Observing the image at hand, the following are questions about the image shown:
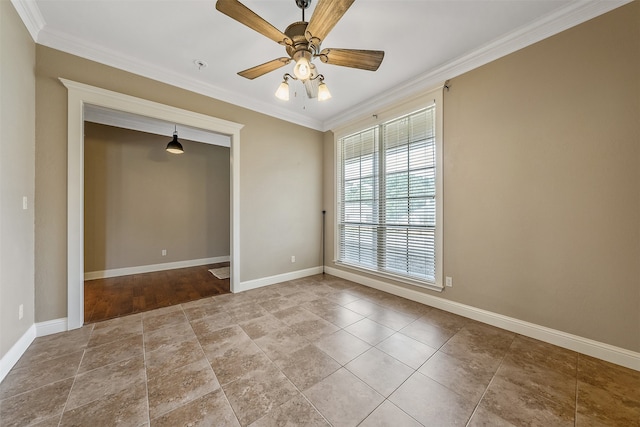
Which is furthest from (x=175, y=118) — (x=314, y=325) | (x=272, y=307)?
(x=314, y=325)

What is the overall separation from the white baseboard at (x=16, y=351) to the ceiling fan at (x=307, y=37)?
295cm

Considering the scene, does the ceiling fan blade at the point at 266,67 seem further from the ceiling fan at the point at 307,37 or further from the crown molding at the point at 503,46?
the crown molding at the point at 503,46

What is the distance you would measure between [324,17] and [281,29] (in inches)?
38.4

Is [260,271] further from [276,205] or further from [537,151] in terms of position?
[537,151]

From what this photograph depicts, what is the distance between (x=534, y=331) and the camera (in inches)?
88.6

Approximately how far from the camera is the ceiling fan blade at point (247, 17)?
150 cm

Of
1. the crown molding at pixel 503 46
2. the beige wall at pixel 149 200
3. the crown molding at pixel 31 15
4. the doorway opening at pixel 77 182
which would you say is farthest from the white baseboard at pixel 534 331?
the crown molding at pixel 31 15

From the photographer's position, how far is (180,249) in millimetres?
5332

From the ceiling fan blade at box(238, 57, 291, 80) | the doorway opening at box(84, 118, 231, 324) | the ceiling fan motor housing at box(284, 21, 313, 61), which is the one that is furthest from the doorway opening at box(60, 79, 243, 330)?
the ceiling fan motor housing at box(284, 21, 313, 61)

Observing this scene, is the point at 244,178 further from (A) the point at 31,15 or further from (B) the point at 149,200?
(B) the point at 149,200

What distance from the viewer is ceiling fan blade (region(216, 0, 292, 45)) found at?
4.92 feet

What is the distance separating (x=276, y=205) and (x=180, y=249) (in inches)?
114

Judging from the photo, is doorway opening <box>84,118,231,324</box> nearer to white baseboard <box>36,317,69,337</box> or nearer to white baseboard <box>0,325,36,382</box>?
white baseboard <box>36,317,69,337</box>

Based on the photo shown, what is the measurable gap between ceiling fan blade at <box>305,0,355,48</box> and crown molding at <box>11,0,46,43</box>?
240cm
